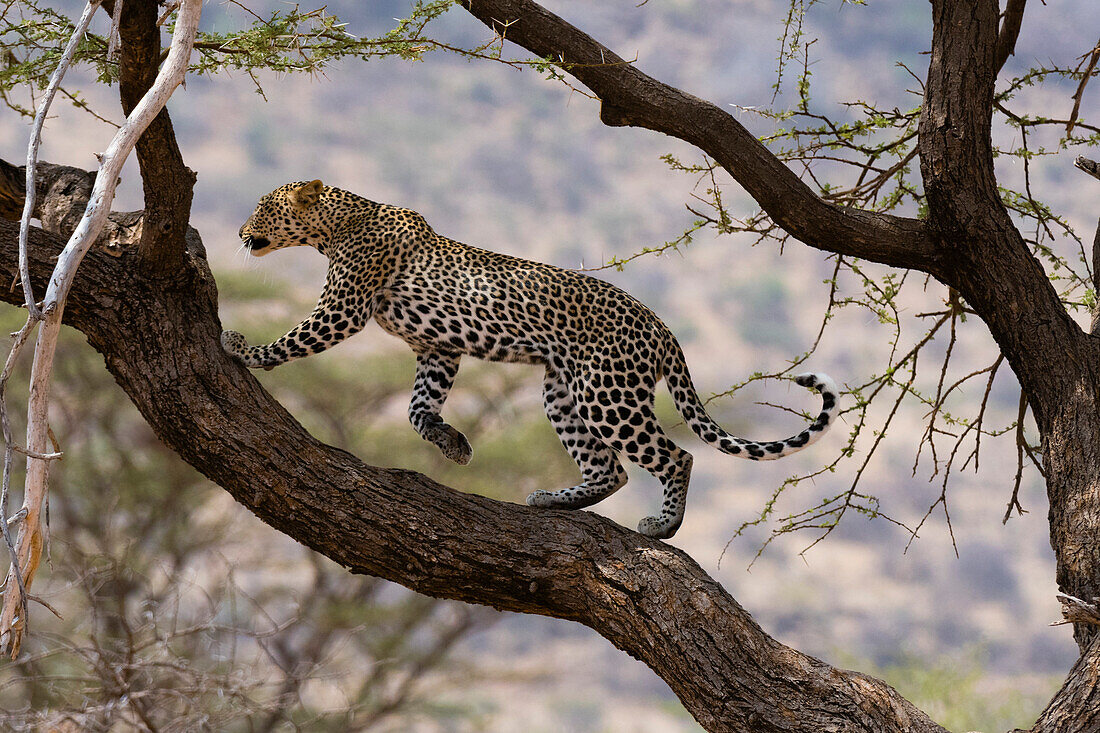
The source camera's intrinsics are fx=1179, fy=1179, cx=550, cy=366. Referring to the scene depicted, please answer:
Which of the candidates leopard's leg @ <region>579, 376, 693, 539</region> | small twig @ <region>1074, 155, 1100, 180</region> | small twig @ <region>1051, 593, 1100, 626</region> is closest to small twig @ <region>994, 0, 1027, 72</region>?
small twig @ <region>1074, 155, 1100, 180</region>

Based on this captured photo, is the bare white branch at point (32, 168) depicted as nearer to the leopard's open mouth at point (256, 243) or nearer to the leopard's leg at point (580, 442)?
the leopard's open mouth at point (256, 243)

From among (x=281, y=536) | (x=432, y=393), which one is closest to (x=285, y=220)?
(x=432, y=393)

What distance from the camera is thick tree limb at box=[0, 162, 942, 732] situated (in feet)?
12.5

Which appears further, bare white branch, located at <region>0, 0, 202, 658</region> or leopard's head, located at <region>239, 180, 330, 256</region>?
leopard's head, located at <region>239, 180, 330, 256</region>

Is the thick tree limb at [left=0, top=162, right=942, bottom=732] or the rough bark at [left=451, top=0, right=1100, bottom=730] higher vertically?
the rough bark at [left=451, top=0, right=1100, bottom=730]

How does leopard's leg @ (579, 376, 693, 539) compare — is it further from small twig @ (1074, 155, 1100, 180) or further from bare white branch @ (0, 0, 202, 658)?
bare white branch @ (0, 0, 202, 658)

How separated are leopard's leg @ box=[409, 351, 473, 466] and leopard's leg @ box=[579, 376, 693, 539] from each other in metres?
0.54

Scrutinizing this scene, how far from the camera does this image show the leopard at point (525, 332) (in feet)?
14.2

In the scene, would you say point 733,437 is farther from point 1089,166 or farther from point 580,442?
point 1089,166

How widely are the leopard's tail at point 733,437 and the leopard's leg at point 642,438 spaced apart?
15cm

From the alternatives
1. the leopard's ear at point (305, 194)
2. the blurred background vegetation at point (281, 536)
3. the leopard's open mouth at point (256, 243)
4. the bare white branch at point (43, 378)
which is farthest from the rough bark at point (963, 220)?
the blurred background vegetation at point (281, 536)

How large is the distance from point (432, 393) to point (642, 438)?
87 centimetres

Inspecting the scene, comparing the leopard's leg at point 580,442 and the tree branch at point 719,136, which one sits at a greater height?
the tree branch at point 719,136

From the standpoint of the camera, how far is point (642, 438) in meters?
4.38
